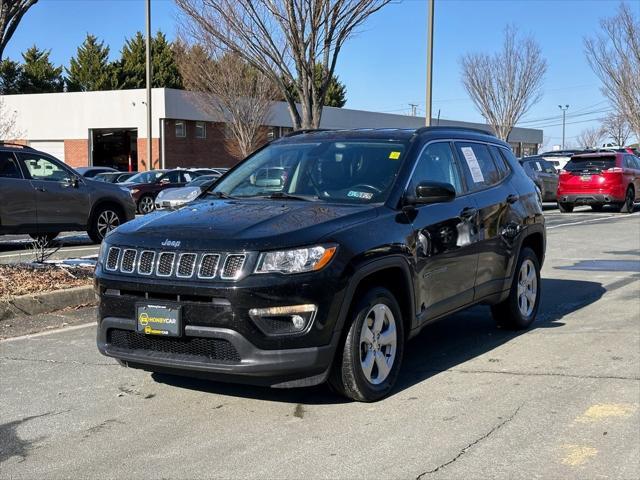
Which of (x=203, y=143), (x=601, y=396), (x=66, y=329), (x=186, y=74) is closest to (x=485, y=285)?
(x=601, y=396)

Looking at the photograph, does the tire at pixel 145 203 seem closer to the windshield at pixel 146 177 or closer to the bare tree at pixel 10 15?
the windshield at pixel 146 177

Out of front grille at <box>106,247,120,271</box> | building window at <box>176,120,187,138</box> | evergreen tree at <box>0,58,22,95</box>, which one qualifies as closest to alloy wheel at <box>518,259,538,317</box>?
front grille at <box>106,247,120,271</box>

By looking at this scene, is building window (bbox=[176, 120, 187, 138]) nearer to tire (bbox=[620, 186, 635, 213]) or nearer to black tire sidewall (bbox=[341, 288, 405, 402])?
tire (bbox=[620, 186, 635, 213])

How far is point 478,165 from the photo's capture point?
6.66m

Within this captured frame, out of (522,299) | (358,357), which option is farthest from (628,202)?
(358,357)

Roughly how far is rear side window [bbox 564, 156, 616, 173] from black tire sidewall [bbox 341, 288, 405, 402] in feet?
62.3

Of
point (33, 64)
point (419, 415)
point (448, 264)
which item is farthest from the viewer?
point (33, 64)

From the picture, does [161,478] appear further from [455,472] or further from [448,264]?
[448,264]

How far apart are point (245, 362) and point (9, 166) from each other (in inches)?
378

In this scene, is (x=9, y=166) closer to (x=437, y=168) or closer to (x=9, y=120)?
(x=437, y=168)

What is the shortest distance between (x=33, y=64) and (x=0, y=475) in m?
64.2

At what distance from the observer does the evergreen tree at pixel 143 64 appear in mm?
56219

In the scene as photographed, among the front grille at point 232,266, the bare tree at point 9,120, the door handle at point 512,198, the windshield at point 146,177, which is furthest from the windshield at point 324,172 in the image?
the bare tree at point 9,120

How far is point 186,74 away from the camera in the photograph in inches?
1323
